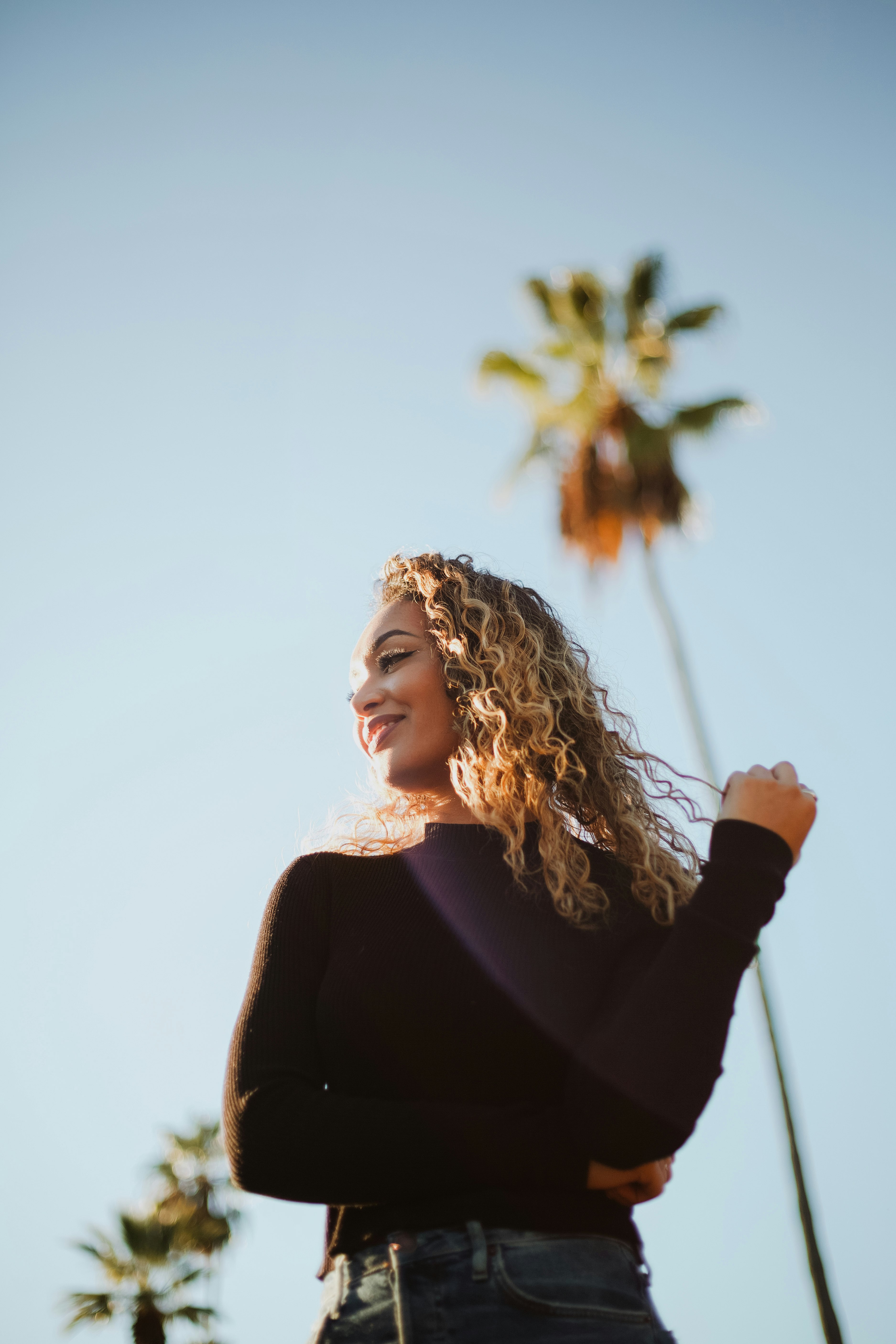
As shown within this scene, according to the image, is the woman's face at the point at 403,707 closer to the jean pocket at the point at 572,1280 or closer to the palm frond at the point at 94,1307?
the jean pocket at the point at 572,1280

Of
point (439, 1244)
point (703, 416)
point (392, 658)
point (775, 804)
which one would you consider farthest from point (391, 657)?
point (703, 416)

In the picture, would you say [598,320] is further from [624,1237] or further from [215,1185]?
[215,1185]

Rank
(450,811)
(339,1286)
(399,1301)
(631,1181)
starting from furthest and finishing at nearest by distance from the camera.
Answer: (450,811), (631,1181), (339,1286), (399,1301)

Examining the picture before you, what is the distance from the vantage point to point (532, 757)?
125 inches

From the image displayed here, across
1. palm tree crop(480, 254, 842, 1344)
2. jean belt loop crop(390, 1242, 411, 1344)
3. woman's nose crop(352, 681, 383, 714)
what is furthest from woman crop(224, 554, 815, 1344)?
palm tree crop(480, 254, 842, 1344)

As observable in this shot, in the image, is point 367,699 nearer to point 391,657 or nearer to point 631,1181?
point 391,657

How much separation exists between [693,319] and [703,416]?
1647 mm

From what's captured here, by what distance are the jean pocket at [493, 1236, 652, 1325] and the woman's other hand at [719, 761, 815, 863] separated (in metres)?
1.01

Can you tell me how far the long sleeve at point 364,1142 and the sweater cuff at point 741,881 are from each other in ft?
1.87

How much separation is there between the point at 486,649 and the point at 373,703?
0.48 meters

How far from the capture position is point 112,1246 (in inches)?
657

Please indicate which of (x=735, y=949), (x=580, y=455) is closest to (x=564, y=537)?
(x=580, y=455)

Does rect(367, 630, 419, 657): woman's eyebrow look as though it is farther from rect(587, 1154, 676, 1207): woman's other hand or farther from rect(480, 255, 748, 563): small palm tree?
rect(480, 255, 748, 563): small palm tree

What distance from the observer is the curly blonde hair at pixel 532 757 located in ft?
9.16
